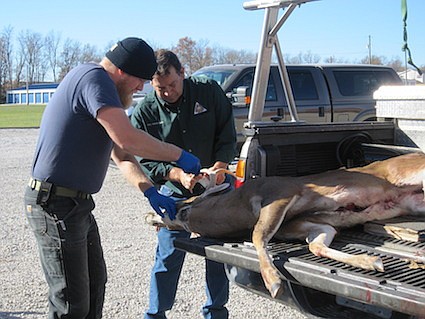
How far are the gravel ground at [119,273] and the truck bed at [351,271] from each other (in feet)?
5.05

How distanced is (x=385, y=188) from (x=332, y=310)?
0.97 meters

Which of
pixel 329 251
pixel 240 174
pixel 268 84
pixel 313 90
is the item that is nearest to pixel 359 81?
pixel 313 90

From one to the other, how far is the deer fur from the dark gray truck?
93 mm

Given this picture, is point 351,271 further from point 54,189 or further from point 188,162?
point 54,189

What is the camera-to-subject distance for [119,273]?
19.5ft

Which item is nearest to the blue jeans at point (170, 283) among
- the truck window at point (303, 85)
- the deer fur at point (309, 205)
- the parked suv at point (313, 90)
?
the deer fur at point (309, 205)

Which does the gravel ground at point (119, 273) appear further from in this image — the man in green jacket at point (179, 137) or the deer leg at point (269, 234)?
the deer leg at point (269, 234)

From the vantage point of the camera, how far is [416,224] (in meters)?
3.58

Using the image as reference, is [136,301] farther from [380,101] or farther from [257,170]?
[380,101]

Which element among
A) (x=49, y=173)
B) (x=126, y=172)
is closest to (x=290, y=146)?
(x=126, y=172)

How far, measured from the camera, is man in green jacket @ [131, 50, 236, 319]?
14.6ft

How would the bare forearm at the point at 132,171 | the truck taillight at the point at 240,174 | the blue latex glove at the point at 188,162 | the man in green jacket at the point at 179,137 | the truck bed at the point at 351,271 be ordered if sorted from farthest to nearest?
the man in green jacket at the point at 179,137 < the truck taillight at the point at 240,174 < the bare forearm at the point at 132,171 < the blue latex glove at the point at 188,162 < the truck bed at the point at 351,271

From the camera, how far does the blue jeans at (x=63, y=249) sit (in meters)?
3.51

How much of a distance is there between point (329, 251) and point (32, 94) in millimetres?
94851
